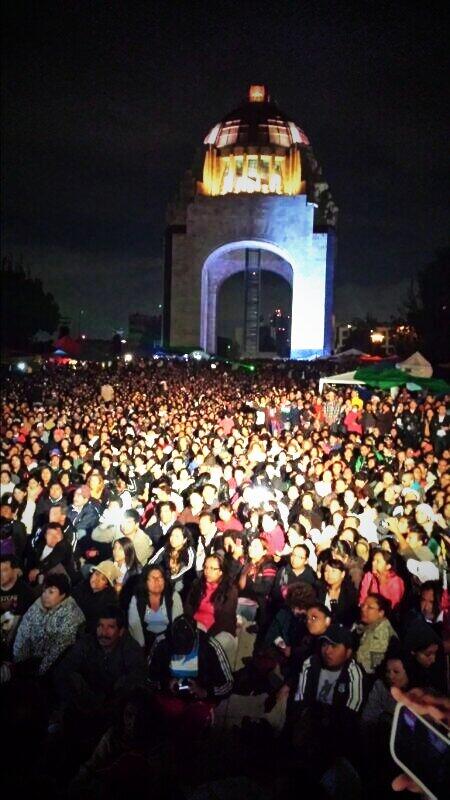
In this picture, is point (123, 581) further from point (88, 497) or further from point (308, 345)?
point (308, 345)

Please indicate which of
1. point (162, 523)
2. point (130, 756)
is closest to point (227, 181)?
point (162, 523)

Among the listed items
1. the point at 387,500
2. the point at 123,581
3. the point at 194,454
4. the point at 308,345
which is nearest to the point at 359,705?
the point at 123,581

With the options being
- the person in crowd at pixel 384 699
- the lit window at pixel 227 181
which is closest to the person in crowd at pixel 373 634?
the person in crowd at pixel 384 699

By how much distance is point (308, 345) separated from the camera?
4619cm

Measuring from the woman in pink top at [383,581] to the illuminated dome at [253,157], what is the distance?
150ft

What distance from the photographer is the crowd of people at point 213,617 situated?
3.56 meters

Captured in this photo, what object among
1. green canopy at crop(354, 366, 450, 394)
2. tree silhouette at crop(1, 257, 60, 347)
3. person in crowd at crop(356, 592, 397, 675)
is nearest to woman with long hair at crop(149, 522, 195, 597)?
person in crowd at crop(356, 592, 397, 675)

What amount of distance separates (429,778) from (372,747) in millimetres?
1470

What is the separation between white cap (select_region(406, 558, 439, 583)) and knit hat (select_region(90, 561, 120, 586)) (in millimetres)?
2674

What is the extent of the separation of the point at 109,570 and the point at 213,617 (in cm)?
93

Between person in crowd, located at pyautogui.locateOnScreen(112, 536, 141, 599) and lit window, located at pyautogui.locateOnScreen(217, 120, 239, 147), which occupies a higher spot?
lit window, located at pyautogui.locateOnScreen(217, 120, 239, 147)

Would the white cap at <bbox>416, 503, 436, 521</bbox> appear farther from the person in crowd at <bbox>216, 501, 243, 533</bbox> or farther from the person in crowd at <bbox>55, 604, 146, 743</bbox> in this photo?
the person in crowd at <bbox>55, 604, 146, 743</bbox>

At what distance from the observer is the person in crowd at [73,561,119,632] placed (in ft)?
15.4

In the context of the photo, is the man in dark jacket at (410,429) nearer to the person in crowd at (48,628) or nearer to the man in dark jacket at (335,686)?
the man in dark jacket at (335,686)
